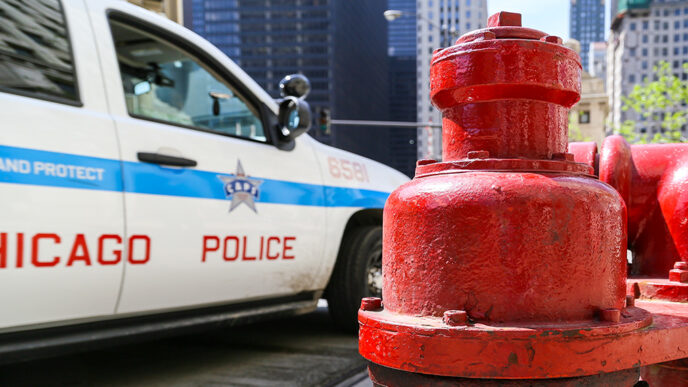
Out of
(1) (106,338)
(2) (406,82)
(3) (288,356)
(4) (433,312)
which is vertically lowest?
(3) (288,356)

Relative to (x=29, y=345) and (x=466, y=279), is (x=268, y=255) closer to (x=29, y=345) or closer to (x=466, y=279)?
(x=29, y=345)

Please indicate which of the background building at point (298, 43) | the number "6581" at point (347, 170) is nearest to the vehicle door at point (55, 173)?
the number "6581" at point (347, 170)

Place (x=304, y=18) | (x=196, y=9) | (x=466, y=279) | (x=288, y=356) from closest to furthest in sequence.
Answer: (x=466, y=279) < (x=288, y=356) < (x=304, y=18) < (x=196, y=9)

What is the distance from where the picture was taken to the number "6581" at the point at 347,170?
4.16m

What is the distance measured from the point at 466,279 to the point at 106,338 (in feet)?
7.07

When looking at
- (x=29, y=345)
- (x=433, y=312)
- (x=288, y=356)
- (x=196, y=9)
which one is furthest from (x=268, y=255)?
(x=196, y=9)

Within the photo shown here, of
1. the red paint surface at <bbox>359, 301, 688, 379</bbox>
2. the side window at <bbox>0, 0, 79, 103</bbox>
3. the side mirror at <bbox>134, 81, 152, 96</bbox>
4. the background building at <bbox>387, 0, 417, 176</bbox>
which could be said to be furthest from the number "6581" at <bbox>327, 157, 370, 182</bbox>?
the background building at <bbox>387, 0, 417, 176</bbox>

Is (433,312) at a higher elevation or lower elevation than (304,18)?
lower

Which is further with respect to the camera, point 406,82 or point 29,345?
point 406,82

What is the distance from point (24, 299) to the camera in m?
2.43

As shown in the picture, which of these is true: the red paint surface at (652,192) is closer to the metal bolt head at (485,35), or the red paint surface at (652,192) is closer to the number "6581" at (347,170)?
the metal bolt head at (485,35)

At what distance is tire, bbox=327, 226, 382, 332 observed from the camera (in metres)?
4.17

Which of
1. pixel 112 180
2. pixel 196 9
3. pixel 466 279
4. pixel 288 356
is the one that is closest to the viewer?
pixel 466 279

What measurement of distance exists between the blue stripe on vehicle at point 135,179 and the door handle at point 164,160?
Answer: 0.08ft
